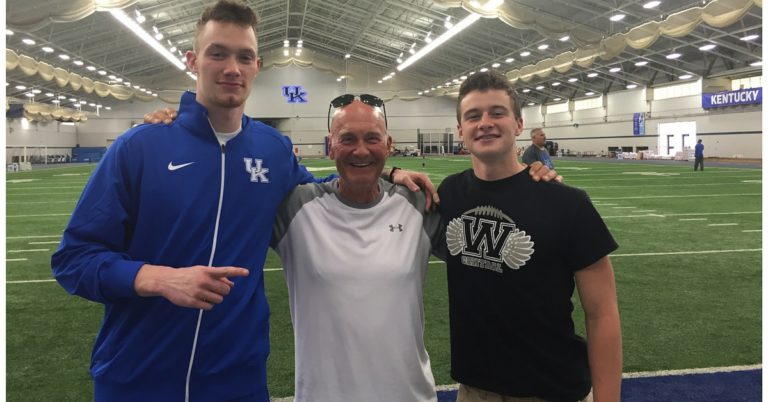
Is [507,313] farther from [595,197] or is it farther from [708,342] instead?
[595,197]

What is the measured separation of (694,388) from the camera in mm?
4160

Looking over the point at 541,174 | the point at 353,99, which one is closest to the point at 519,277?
the point at 541,174

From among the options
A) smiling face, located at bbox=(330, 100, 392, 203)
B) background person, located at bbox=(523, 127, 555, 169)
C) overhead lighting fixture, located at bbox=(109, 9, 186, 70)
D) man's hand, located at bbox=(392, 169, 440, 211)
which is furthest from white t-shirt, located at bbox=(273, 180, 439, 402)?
overhead lighting fixture, located at bbox=(109, 9, 186, 70)

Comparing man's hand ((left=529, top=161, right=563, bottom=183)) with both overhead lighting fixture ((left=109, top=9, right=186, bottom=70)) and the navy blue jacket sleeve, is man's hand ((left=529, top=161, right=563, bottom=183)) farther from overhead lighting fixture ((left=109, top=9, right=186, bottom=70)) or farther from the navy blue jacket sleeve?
overhead lighting fixture ((left=109, top=9, right=186, bottom=70))

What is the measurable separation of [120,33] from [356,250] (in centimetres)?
3597

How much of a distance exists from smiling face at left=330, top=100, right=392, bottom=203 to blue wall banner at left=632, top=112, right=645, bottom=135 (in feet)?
153

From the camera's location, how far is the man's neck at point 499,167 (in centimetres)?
241

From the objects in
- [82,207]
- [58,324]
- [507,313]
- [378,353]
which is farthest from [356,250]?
[58,324]

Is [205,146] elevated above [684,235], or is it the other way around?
[205,146]

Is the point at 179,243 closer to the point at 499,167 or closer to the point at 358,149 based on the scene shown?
the point at 358,149

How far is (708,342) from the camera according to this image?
5109 mm

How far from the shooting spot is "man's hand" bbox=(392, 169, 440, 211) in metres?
2.58

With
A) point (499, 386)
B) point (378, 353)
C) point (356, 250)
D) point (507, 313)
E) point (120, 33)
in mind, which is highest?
point (120, 33)

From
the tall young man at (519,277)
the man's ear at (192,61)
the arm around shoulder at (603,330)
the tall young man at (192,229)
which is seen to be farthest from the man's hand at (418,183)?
the man's ear at (192,61)
